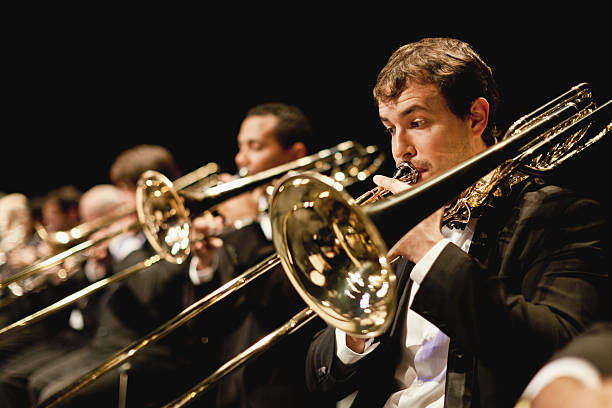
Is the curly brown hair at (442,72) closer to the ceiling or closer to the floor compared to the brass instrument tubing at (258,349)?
closer to the ceiling

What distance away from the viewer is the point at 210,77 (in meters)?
3.74

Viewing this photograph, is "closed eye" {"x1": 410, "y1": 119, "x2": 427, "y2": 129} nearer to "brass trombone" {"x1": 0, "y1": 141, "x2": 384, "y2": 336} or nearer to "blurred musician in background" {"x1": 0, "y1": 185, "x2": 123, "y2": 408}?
"brass trombone" {"x1": 0, "y1": 141, "x2": 384, "y2": 336}

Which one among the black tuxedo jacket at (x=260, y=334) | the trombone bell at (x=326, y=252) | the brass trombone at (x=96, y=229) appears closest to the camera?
the trombone bell at (x=326, y=252)

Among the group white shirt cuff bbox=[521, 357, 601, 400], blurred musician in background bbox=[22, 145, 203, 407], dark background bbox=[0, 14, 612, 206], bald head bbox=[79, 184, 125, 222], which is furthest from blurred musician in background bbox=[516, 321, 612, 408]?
bald head bbox=[79, 184, 125, 222]

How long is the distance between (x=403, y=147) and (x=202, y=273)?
1.50 meters

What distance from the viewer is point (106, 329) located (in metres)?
2.89

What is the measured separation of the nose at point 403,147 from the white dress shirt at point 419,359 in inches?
11.1

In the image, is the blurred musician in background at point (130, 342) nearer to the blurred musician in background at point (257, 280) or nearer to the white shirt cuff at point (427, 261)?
the blurred musician in background at point (257, 280)

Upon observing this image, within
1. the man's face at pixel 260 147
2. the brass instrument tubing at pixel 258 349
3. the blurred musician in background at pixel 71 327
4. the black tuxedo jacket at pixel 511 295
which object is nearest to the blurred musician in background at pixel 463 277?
the black tuxedo jacket at pixel 511 295

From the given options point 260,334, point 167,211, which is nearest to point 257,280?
point 260,334

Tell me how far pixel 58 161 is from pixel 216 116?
7.56ft

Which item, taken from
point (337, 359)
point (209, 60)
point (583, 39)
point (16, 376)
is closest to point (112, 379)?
point (16, 376)

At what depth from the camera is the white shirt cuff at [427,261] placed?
3.72ft

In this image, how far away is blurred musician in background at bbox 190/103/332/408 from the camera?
2127mm
